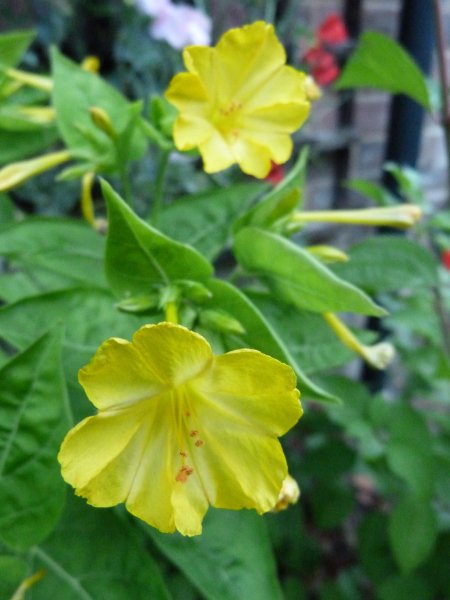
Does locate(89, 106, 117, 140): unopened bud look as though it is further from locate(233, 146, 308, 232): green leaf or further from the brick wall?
the brick wall

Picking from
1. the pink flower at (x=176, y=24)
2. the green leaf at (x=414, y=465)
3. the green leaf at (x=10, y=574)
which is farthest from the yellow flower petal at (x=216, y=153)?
the pink flower at (x=176, y=24)

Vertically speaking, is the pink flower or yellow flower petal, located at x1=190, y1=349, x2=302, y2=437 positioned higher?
the pink flower

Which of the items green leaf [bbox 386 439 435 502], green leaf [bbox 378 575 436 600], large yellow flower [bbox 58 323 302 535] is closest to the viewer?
large yellow flower [bbox 58 323 302 535]

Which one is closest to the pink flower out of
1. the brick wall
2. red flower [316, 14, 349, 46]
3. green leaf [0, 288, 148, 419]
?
red flower [316, 14, 349, 46]

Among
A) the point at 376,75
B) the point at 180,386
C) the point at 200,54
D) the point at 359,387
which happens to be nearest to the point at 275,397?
the point at 180,386

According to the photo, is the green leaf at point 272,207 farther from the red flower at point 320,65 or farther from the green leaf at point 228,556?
the red flower at point 320,65

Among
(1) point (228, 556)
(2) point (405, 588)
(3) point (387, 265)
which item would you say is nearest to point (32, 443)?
(1) point (228, 556)

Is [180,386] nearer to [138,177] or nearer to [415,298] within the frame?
[415,298]

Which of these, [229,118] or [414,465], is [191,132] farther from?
[414,465]
